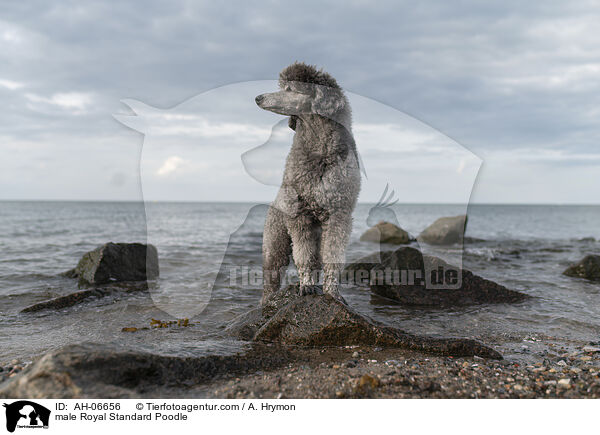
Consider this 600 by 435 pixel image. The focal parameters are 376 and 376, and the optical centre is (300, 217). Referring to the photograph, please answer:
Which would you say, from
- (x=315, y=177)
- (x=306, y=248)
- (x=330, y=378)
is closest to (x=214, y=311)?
(x=306, y=248)

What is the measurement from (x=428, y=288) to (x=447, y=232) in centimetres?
1008

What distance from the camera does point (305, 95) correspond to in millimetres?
4195

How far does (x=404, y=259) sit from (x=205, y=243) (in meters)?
9.96

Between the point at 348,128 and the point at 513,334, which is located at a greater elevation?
the point at 348,128

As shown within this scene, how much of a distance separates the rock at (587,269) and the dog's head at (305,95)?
28.2 ft

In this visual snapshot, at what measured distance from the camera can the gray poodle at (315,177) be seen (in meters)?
4.21

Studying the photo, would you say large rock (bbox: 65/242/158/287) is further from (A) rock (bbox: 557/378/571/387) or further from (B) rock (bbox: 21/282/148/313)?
(A) rock (bbox: 557/378/571/387)

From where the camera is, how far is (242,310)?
646 centimetres

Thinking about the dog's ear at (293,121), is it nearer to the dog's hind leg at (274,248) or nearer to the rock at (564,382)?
the dog's hind leg at (274,248)

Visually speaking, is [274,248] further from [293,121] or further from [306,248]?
[293,121]

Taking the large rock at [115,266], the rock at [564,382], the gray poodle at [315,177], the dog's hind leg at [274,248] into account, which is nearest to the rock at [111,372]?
the gray poodle at [315,177]

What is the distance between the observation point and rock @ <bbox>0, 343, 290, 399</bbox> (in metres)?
2.74
